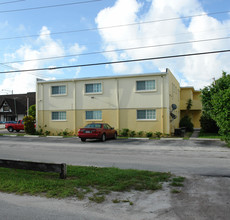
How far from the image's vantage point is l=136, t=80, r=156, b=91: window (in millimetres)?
22188

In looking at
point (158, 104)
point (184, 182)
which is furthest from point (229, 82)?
point (184, 182)

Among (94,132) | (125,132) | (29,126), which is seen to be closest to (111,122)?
(125,132)

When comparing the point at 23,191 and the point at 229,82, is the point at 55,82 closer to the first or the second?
the point at 229,82

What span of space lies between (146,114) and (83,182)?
16688 millimetres

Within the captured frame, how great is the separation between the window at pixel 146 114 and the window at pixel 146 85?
209cm

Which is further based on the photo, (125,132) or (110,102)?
(110,102)

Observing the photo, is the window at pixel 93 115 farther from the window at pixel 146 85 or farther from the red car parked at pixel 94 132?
the red car parked at pixel 94 132

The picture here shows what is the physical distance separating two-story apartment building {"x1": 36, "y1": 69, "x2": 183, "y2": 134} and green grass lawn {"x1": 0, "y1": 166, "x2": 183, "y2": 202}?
15135 millimetres

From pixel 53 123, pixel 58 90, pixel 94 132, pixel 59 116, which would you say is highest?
pixel 58 90

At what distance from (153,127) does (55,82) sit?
1153cm

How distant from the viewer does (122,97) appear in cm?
2309

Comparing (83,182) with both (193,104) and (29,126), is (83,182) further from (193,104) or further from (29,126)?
(193,104)

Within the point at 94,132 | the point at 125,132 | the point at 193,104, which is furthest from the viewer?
the point at 193,104

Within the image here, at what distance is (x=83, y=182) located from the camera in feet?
20.3
